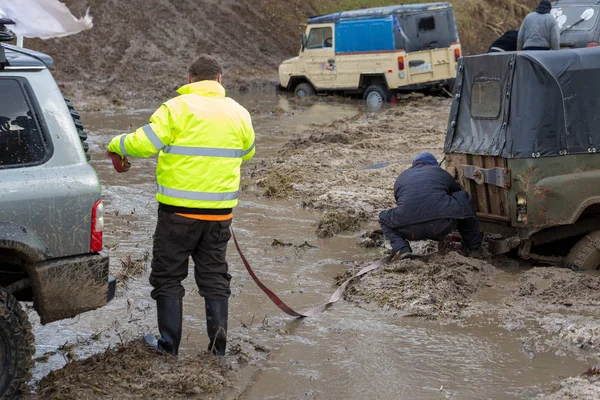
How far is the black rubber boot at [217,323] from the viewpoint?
17.6 ft

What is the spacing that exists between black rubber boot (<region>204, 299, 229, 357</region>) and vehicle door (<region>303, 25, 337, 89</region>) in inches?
681

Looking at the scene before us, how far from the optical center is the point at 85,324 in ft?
20.0

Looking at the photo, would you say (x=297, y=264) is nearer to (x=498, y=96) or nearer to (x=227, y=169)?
(x=498, y=96)

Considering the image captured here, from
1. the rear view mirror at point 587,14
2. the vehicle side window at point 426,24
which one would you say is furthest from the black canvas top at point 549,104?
the vehicle side window at point 426,24

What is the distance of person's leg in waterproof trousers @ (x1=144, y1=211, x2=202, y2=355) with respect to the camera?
5121mm

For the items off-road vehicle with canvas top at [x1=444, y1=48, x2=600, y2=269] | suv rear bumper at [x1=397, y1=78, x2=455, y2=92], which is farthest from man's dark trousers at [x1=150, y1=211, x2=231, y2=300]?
suv rear bumper at [x1=397, y1=78, x2=455, y2=92]

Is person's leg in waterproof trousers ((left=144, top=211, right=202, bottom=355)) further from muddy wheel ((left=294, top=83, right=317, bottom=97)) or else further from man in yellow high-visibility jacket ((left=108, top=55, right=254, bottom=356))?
muddy wheel ((left=294, top=83, right=317, bottom=97))

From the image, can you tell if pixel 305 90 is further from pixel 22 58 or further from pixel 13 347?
pixel 13 347

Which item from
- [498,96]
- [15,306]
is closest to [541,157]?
[498,96]

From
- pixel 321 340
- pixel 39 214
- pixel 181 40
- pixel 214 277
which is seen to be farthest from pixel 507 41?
pixel 181 40

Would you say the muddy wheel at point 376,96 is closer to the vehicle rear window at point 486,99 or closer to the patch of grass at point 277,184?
the patch of grass at point 277,184

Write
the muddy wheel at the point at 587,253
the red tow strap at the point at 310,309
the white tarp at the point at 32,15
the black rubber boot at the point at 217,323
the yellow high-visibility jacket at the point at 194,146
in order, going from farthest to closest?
the white tarp at the point at 32,15 < the muddy wheel at the point at 587,253 < the red tow strap at the point at 310,309 < the black rubber boot at the point at 217,323 < the yellow high-visibility jacket at the point at 194,146

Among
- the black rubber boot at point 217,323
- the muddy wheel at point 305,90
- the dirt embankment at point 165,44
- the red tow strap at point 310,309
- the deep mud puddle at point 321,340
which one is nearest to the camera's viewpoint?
the deep mud puddle at point 321,340

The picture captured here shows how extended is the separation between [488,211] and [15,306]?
175 inches
